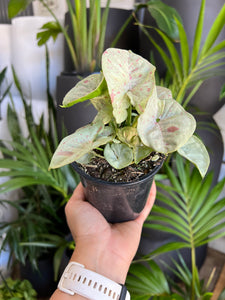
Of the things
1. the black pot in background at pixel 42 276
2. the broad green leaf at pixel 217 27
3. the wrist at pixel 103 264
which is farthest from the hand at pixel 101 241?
the black pot in background at pixel 42 276

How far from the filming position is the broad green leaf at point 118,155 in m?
0.36

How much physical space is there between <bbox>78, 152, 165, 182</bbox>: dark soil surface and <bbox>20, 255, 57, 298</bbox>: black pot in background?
0.74m

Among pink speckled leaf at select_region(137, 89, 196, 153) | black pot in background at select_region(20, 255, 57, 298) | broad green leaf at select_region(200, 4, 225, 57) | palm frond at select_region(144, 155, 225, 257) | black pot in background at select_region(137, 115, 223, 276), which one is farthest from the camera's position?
black pot in background at select_region(20, 255, 57, 298)

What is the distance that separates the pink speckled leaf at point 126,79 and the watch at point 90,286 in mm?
277

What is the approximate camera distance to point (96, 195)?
1.51 feet

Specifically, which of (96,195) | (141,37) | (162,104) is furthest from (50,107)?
(162,104)

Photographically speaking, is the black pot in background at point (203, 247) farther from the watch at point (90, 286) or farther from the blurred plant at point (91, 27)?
the watch at point (90, 286)

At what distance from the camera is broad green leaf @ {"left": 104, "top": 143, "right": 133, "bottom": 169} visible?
36 centimetres

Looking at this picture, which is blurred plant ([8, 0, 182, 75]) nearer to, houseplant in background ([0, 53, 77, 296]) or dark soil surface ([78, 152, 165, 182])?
houseplant in background ([0, 53, 77, 296])

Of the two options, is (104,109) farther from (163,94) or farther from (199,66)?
(199,66)

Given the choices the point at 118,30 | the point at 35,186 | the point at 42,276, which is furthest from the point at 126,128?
the point at 42,276

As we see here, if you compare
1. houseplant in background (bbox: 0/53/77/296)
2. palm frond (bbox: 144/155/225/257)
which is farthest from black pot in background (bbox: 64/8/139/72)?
palm frond (bbox: 144/155/225/257)

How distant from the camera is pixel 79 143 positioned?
339 millimetres

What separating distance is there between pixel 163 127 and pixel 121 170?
161 mm
